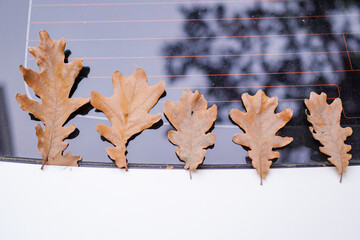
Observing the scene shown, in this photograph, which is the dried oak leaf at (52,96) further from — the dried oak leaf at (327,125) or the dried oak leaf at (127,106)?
the dried oak leaf at (327,125)

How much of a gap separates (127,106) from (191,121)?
0.86 feet

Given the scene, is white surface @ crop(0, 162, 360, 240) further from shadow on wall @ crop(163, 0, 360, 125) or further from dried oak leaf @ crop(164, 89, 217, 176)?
shadow on wall @ crop(163, 0, 360, 125)

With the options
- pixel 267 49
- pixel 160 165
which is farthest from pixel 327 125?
pixel 160 165

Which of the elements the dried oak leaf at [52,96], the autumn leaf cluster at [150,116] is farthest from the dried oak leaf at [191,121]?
the dried oak leaf at [52,96]

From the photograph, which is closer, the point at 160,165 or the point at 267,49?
the point at 160,165

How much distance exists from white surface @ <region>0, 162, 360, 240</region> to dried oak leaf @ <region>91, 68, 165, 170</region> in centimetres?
15

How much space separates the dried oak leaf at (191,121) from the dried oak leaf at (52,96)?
349mm

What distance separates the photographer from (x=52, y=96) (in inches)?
45.4

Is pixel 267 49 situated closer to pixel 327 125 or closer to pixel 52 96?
pixel 327 125

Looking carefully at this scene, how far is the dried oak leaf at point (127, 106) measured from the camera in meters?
1.11

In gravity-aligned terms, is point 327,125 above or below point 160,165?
above

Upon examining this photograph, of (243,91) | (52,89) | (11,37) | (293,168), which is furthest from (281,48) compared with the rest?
(11,37)

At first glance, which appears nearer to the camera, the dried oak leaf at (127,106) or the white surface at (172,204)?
the white surface at (172,204)

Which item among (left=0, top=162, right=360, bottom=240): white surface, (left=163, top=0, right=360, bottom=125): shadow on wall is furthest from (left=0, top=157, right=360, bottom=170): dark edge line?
(left=163, top=0, right=360, bottom=125): shadow on wall
